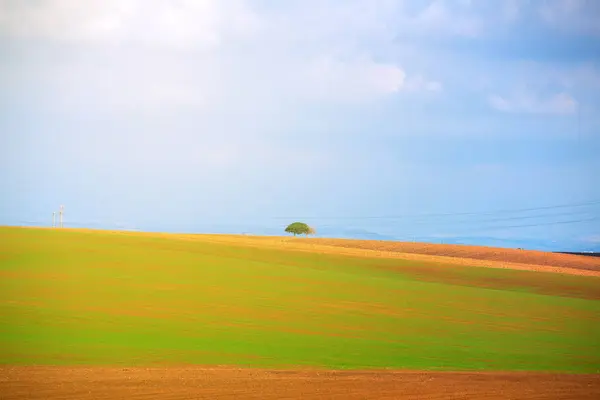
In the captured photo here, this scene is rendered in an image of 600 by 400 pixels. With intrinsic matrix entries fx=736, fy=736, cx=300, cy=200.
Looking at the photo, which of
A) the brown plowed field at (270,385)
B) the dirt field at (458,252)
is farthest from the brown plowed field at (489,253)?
the brown plowed field at (270,385)

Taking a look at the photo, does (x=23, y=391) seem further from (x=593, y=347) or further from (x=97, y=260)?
(x=97, y=260)

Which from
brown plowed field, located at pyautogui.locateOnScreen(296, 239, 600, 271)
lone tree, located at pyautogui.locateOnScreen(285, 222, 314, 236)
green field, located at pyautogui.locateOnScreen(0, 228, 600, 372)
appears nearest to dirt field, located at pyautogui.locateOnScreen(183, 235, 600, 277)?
brown plowed field, located at pyautogui.locateOnScreen(296, 239, 600, 271)

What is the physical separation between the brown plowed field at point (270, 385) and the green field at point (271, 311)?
139 cm

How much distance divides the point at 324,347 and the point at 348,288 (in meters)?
13.4

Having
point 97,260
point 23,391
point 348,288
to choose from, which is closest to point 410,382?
point 23,391

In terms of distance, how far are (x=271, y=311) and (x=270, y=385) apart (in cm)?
1223

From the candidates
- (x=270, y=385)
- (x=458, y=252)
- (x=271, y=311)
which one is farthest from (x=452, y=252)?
(x=270, y=385)

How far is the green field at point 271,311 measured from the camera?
21.3 meters

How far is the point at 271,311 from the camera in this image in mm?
28906

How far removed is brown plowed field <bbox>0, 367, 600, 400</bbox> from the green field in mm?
1389

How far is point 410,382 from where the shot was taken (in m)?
17.7

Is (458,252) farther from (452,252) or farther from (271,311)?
(271,311)

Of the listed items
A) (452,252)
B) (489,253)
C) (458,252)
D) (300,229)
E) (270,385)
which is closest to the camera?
(270,385)

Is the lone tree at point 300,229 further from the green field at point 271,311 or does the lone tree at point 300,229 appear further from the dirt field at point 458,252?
the green field at point 271,311
